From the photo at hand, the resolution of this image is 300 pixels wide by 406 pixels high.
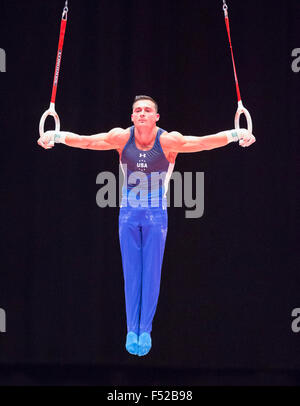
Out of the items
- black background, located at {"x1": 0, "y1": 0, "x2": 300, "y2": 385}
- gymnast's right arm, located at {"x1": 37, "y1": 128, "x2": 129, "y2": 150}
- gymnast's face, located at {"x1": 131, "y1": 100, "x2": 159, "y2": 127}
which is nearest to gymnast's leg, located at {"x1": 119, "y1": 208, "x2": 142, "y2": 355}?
gymnast's right arm, located at {"x1": 37, "y1": 128, "x2": 129, "y2": 150}

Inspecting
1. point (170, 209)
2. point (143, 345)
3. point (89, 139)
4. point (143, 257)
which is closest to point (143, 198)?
point (143, 257)

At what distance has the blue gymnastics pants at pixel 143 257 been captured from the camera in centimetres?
435

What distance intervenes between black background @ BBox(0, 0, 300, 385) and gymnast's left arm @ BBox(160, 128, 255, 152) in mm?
1748

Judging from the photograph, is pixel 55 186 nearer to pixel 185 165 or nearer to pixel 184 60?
pixel 185 165

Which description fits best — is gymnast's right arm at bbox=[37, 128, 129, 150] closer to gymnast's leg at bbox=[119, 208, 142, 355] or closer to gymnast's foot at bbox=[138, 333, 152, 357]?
gymnast's leg at bbox=[119, 208, 142, 355]

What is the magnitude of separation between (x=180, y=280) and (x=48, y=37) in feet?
8.76

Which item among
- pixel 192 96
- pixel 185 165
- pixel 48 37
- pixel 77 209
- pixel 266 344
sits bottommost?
pixel 266 344

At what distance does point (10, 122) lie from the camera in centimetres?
615

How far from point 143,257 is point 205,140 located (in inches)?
35.9

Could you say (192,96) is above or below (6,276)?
above

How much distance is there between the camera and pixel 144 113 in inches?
171

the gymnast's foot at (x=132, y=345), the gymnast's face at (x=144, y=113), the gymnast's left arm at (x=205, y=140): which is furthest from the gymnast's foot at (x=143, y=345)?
the gymnast's face at (x=144, y=113)

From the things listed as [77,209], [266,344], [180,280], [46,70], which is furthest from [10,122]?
[266,344]

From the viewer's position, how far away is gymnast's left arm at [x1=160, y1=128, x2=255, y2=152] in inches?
169
